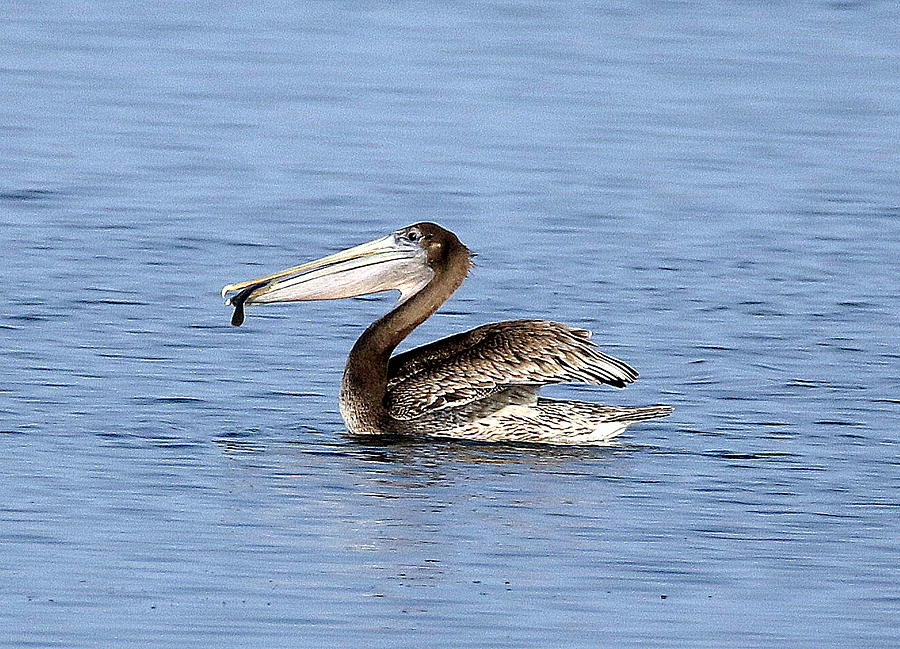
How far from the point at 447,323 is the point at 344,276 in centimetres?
146

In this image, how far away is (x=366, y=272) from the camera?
9.15 m

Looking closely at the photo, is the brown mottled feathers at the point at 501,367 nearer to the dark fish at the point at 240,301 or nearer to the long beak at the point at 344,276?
the long beak at the point at 344,276

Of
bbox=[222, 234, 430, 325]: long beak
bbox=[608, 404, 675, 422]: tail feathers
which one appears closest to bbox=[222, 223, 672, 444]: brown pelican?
bbox=[608, 404, 675, 422]: tail feathers

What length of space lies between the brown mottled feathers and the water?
25 cm

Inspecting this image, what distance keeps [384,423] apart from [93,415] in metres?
1.06

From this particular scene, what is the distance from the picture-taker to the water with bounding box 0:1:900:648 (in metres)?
6.45

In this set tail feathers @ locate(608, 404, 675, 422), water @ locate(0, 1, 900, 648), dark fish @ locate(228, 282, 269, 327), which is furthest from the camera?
dark fish @ locate(228, 282, 269, 327)

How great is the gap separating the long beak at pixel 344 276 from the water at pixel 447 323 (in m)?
0.37

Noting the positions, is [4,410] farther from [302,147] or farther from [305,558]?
[302,147]

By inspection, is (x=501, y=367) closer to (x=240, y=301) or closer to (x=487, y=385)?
(x=487, y=385)

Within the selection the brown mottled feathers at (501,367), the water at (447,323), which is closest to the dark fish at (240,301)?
the water at (447,323)

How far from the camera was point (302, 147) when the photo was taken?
14.7 meters

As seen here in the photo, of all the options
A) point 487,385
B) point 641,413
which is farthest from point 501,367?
point 641,413

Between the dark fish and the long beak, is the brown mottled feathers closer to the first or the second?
the long beak
